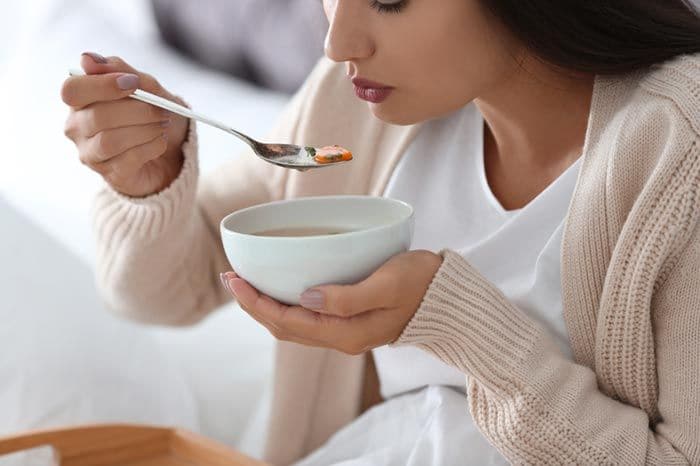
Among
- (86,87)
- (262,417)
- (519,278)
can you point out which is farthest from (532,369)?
(262,417)

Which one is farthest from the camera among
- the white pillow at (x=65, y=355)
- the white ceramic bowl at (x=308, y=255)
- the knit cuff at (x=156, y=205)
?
the white pillow at (x=65, y=355)

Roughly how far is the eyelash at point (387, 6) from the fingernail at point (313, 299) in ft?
0.93

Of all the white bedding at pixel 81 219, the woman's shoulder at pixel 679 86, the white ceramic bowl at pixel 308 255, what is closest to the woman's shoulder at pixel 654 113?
the woman's shoulder at pixel 679 86

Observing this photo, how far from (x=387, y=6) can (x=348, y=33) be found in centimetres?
4

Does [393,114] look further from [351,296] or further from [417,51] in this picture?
[351,296]

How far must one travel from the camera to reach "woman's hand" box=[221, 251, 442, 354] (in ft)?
2.28

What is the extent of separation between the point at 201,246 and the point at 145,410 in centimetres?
23

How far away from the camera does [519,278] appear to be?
3.18 ft

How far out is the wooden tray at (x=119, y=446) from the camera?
96 centimetres

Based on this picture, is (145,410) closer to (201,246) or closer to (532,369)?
(201,246)

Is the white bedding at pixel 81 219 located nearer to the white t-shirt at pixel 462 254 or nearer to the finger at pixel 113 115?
the white t-shirt at pixel 462 254

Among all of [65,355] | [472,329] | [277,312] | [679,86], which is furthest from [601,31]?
[65,355]

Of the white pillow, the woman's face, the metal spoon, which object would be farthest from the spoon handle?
the white pillow

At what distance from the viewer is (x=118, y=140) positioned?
880 millimetres
